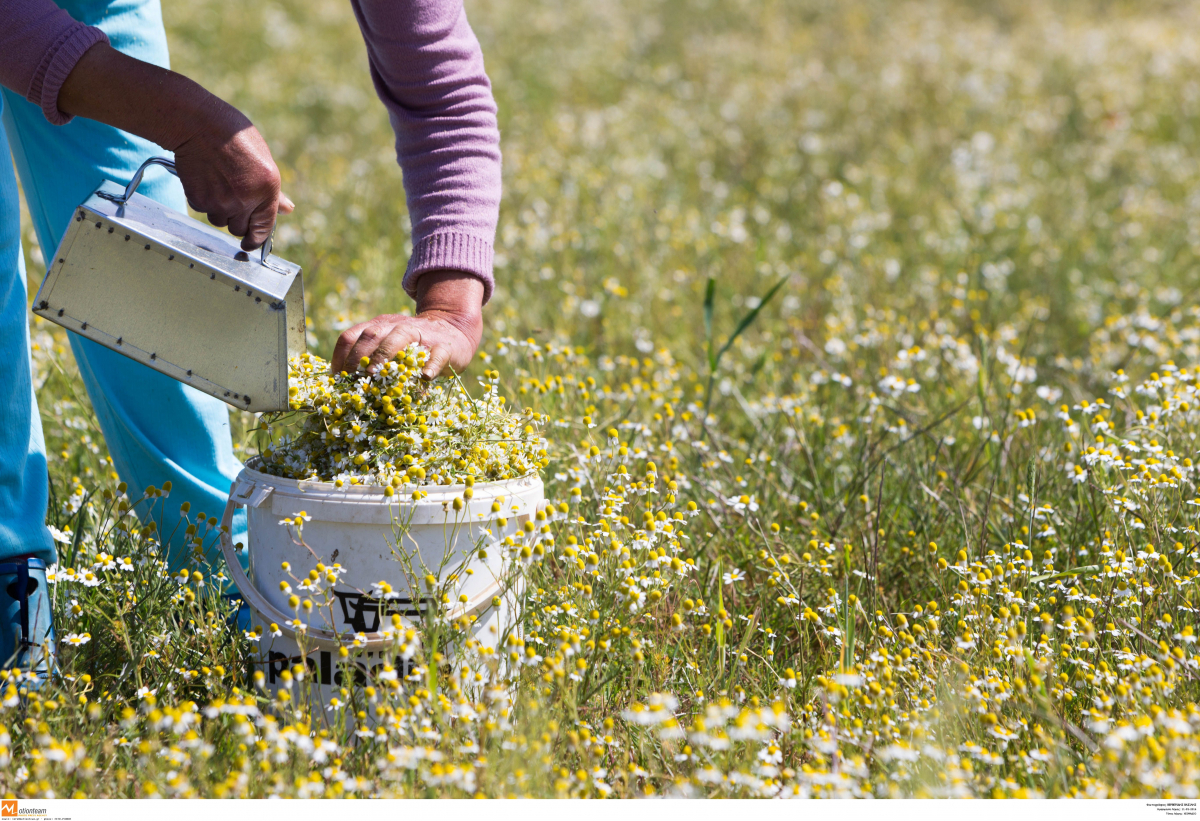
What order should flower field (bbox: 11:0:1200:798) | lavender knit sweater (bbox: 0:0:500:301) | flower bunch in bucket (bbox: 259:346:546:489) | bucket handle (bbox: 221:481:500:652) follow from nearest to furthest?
flower field (bbox: 11:0:1200:798)
bucket handle (bbox: 221:481:500:652)
flower bunch in bucket (bbox: 259:346:546:489)
lavender knit sweater (bbox: 0:0:500:301)

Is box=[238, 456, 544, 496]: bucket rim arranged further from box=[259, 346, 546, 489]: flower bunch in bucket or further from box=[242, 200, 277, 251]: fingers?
box=[242, 200, 277, 251]: fingers

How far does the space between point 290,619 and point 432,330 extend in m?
0.59

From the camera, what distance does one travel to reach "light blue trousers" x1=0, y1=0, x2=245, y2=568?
1773 millimetres

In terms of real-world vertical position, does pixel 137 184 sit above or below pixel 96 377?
above

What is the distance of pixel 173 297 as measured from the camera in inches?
66.2

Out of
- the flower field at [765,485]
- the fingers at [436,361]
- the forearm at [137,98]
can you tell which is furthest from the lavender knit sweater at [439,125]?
the forearm at [137,98]

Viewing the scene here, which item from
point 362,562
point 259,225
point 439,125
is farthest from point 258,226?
point 362,562

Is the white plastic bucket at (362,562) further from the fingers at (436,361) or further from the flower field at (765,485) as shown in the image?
the fingers at (436,361)

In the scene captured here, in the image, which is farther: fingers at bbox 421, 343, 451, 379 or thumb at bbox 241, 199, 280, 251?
fingers at bbox 421, 343, 451, 379

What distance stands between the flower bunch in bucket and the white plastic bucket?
0.18 feet

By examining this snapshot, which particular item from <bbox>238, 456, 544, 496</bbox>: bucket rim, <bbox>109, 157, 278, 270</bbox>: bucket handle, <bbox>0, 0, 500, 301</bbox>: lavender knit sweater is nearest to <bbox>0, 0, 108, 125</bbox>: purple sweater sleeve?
<bbox>109, 157, 278, 270</bbox>: bucket handle

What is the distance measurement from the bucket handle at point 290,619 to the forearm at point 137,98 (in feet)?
2.11

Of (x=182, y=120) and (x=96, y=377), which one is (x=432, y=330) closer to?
(x=182, y=120)

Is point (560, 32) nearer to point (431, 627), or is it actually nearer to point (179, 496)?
point (179, 496)
